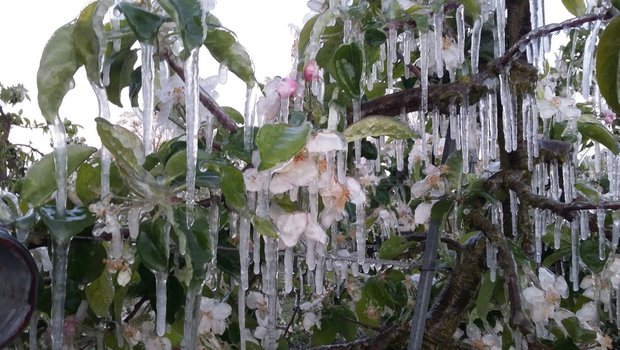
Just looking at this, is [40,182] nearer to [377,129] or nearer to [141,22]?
[141,22]

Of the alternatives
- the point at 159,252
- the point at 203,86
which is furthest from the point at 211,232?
the point at 203,86

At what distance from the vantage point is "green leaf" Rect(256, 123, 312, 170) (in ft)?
1.84

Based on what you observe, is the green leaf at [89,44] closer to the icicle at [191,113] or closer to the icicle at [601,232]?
the icicle at [191,113]

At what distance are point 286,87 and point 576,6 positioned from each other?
1.66 feet

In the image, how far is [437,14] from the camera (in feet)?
2.91

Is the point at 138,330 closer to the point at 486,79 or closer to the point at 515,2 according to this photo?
the point at 486,79

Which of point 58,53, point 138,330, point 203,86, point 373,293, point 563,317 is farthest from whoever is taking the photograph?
point 373,293

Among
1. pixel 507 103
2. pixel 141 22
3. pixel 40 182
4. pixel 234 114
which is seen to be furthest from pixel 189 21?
pixel 507 103

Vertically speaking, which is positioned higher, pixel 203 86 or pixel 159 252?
pixel 203 86

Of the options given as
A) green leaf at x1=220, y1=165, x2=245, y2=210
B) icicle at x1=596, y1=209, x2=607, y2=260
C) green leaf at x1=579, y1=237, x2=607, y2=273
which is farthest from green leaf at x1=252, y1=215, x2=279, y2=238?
green leaf at x1=579, y1=237, x2=607, y2=273

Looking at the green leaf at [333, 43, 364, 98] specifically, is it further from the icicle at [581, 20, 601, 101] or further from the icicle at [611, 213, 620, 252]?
the icicle at [611, 213, 620, 252]

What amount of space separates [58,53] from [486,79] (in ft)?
2.00

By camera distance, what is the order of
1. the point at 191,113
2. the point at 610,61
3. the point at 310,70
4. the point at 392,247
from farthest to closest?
1. the point at 392,247
2. the point at 310,70
3. the point at 191,113
4. the point at 610,61

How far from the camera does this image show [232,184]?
0.63 meters
